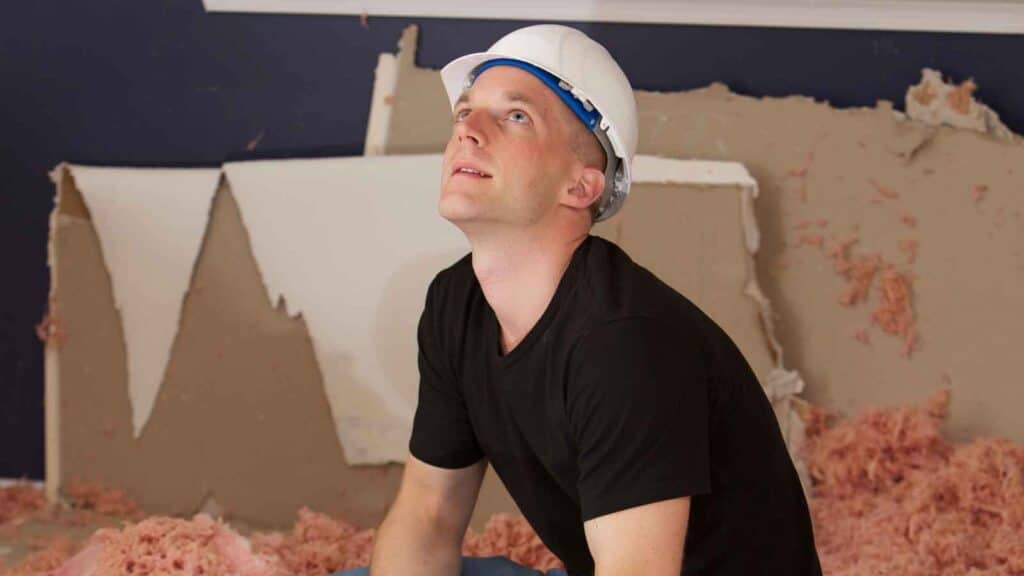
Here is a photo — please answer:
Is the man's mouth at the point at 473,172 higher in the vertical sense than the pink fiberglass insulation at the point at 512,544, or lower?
higher

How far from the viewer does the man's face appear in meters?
1.61

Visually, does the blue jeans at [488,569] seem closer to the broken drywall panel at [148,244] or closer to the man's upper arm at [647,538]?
the man's upper arm at [647,538]

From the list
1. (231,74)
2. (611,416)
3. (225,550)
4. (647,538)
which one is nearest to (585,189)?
(611,416)

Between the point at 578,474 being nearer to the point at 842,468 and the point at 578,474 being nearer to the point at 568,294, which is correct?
the point at 568,294

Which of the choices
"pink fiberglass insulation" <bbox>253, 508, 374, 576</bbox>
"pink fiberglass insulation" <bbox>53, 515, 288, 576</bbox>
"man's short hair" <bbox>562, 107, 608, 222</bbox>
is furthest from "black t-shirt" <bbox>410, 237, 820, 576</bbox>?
"pink fiberglass insulation" <bbox>253, 508, 374, 576</bbox>

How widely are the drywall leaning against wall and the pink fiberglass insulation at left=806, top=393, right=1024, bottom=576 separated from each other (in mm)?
556

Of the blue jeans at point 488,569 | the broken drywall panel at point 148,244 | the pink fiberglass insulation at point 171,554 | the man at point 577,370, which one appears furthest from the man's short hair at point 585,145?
the broken drywall panel at point 148,244

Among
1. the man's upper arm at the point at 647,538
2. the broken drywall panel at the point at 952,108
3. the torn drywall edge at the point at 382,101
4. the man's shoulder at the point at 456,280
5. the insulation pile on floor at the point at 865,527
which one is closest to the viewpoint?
the man's upper arm at the point at 647,538

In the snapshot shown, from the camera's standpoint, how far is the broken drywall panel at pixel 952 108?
2562 millimetres

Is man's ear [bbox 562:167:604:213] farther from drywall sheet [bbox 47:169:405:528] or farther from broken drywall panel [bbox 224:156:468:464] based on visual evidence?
drywall sheet [bbox 47:169:405:528]

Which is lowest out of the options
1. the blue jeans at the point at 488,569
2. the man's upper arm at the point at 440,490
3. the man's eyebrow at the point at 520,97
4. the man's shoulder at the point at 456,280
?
the blue jeans at the point at 488,569

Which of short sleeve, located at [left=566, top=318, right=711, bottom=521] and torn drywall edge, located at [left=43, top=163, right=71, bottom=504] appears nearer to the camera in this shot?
short sleeve, located at [left=566, top=318, right=711, bottom=521]

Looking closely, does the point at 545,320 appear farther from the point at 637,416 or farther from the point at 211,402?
the point at 211,402

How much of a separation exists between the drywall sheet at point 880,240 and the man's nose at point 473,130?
98 centimetres
